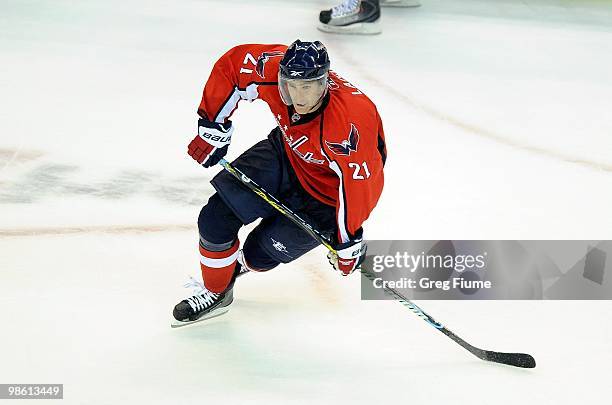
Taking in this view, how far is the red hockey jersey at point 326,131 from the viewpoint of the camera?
228cm

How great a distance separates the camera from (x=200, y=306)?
2.62 m

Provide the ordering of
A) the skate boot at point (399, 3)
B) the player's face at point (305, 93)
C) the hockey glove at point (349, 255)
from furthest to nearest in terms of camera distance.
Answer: the skate boot at point (399, 3), the hockey glove at point (349, 255), the player's face at point (305, 93)

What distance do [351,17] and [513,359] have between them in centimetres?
364

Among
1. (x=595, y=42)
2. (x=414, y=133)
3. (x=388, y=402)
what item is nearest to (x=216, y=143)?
(x=388, y=402)

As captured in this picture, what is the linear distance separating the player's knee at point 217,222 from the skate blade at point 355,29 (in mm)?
3436

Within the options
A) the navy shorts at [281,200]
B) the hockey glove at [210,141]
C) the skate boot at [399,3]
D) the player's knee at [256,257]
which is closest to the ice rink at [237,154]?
the player's knee at [256,257]

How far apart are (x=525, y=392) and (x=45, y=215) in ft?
5.92

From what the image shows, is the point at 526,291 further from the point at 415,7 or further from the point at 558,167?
the point at 415,7

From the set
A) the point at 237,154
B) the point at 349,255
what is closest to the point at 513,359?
the point at 349,255

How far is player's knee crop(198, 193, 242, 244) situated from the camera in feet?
8.29

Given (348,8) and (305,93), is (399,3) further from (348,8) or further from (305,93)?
(305,93)

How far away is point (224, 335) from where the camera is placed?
258 cm

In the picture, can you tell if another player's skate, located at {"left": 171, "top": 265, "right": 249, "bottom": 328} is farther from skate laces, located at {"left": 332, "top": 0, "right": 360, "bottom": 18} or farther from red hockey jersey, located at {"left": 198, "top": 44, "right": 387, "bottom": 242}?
skate laces, located at {"left": 332, "top": 0, "right": 360, "bottom": 18}

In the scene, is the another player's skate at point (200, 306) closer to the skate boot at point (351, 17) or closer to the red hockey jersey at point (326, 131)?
the red hockey jersey at point (326, 131)
